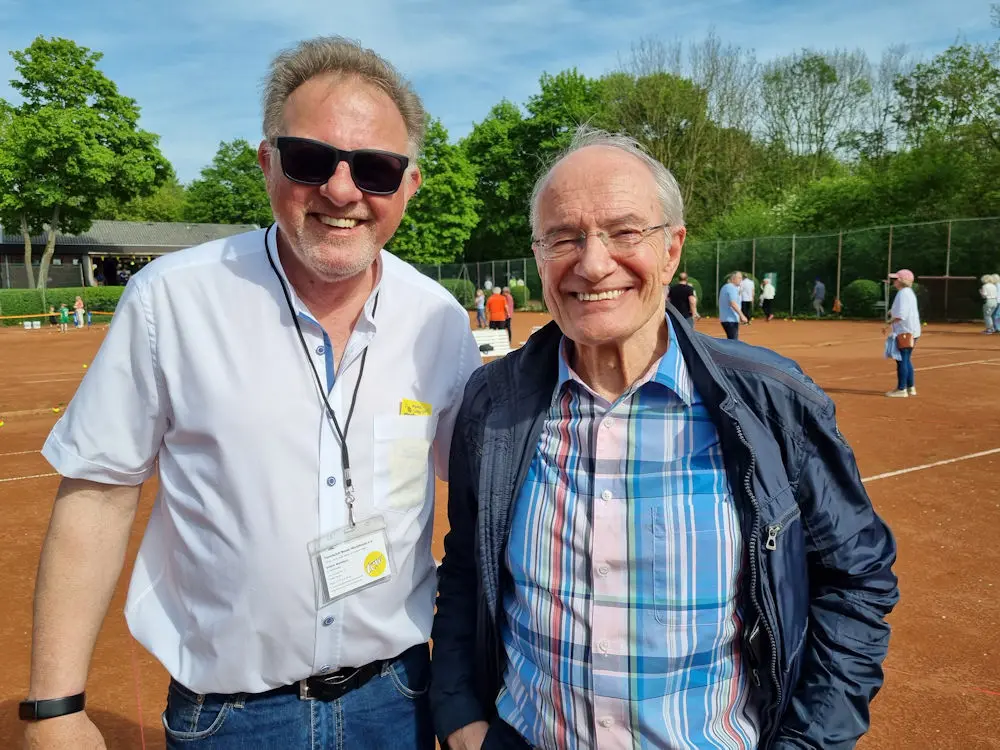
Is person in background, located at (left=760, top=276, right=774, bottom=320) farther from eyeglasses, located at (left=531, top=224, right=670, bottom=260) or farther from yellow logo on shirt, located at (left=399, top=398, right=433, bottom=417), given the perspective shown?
yellow logo on shirt, located at (left=399, top=398, right=433, bottom=417)

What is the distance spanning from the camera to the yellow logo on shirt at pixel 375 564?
5.92 ft

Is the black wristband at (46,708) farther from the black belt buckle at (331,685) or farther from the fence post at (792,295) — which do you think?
the fence post at (792,295)

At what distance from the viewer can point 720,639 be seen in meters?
1.70

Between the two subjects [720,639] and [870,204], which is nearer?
[720,639]

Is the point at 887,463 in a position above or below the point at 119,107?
below

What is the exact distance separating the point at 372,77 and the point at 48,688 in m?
1.67

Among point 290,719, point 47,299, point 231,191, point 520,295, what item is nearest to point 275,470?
point 290,719

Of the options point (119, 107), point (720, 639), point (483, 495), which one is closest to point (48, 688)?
point (483, 495)

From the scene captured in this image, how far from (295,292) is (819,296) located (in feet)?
98.7

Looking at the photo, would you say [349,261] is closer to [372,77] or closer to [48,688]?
[372,77]

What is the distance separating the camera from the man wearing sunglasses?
1.73m

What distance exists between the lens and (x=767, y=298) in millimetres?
29953

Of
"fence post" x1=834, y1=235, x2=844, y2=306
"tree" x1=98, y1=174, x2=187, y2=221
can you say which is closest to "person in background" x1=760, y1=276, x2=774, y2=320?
"fence post" x1=834, y1=235, x2=844, y2=306

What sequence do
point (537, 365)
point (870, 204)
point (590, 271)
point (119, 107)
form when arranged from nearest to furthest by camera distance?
point (590, 271)
point (537, 365)
point (870, 204)
point (119, 107)
